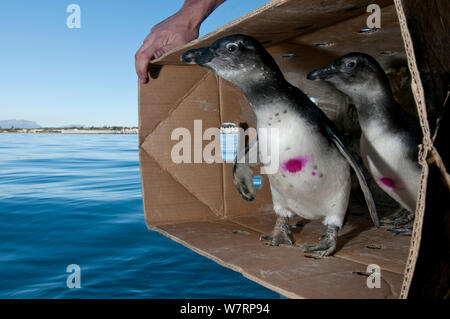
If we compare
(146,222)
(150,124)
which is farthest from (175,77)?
(146,222)

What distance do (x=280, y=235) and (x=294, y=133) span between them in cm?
32

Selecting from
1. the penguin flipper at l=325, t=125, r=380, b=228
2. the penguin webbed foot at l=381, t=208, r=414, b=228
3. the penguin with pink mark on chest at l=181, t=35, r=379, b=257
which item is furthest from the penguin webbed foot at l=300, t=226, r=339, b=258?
the penguin webbed foot at l=381, t=208, r=414, b=228

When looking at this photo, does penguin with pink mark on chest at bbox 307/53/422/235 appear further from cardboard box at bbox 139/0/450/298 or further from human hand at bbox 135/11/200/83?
human hand at bbox 135/11/200/83

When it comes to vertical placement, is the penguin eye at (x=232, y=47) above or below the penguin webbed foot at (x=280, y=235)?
above

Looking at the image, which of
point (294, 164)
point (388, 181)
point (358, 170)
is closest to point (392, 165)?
point (388, 181)

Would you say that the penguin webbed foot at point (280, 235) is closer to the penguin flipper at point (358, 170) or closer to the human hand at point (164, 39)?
the penguin flipper at point (358, 170)

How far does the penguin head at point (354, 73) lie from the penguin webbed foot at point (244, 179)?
13.5 inches

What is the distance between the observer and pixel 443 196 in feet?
2.22

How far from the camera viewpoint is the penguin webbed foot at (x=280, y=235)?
1.29 meters

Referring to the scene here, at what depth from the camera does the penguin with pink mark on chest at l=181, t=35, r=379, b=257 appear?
1.15 m

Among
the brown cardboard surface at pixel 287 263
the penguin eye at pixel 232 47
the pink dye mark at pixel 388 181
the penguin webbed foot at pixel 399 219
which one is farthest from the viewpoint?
the penguin webbed foot at pixel 399 219

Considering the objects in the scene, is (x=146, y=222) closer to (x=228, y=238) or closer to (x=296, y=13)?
(x=228, y=238)

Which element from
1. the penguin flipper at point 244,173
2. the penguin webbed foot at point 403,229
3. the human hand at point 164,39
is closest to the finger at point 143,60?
the human hand at point 164,39

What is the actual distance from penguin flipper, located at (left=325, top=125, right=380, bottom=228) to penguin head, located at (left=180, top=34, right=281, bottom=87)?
228mm
